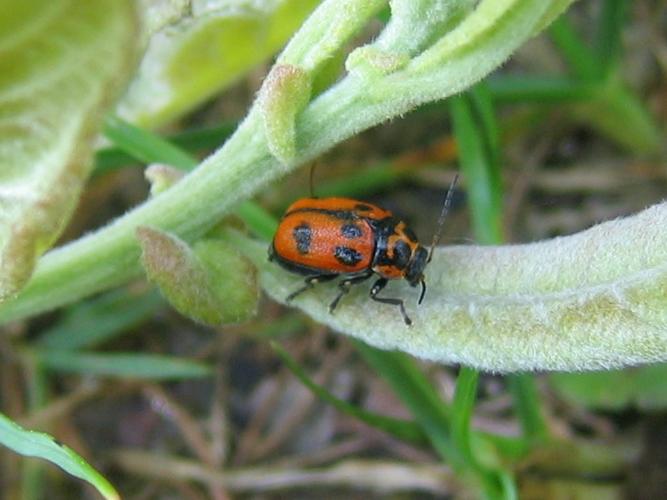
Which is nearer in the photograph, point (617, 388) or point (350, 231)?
point (350, 231)

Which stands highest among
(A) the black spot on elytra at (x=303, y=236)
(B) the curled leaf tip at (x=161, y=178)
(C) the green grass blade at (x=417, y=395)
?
(B) the curled leaf tip at (x=161, y=178)

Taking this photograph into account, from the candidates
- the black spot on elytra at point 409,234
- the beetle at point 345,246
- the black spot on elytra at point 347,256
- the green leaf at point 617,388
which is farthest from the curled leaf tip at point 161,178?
the green leaf at point 617,388

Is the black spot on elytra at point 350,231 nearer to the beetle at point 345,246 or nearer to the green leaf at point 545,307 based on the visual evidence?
the beetle at point 345,246

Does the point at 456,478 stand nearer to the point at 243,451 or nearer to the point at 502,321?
the point at 243,451

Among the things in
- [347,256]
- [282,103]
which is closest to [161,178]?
[282,103]

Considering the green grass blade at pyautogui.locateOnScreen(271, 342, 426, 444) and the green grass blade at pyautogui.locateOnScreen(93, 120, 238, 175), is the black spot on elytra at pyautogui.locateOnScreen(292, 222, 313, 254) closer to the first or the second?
the green grass blade at pyautogui.locateOnScreen(271, 342, 426, 444)

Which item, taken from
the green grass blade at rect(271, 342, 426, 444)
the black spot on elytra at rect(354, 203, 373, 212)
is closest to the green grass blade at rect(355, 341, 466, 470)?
the green grass blade at rect(271, 342, 426, 444)

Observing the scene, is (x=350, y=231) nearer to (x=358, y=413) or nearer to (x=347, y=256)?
(x=347, y=256)
